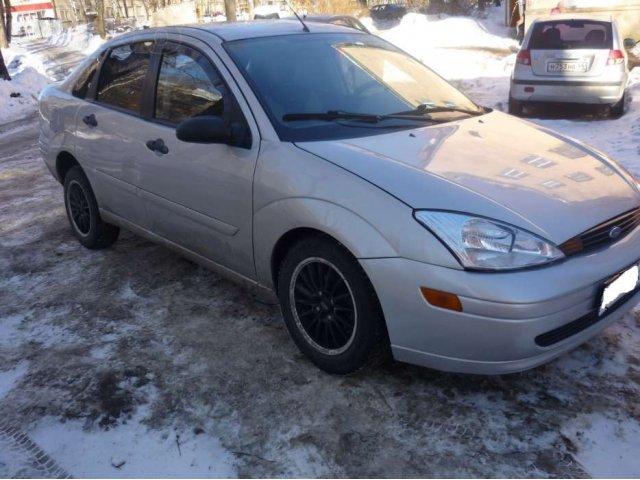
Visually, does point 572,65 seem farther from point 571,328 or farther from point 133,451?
point 133,451

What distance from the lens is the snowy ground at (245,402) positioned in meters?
2.49

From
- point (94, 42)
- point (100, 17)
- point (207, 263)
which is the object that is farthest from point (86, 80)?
point (94, 42)

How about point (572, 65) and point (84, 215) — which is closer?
point (84, 215)

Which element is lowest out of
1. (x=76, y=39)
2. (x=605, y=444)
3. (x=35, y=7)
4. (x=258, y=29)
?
(x=605, y=444)

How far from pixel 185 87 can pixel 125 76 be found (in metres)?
0.83

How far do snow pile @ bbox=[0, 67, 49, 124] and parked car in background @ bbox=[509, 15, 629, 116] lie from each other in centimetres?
1039

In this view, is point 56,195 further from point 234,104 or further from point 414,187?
point 414,187

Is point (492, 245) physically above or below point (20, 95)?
above

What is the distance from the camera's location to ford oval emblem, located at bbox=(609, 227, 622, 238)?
8.88 ft

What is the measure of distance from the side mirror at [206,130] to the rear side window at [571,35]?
23.7 ft

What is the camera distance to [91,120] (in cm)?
439

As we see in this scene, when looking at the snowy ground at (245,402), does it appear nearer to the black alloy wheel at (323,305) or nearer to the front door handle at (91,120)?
the black alloy wheel at (323,305)

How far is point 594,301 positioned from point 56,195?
5.60 m

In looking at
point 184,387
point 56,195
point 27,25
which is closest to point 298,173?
point 184,387
